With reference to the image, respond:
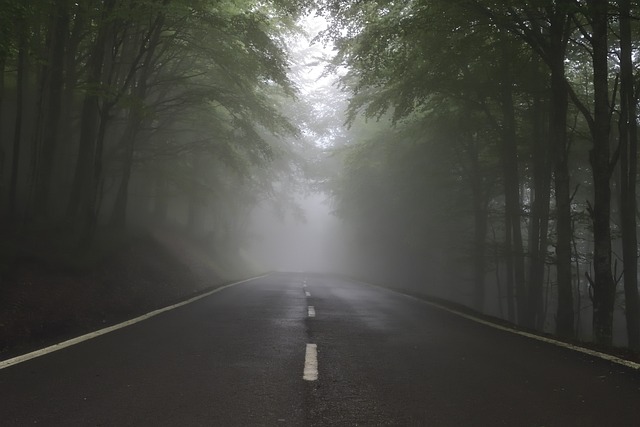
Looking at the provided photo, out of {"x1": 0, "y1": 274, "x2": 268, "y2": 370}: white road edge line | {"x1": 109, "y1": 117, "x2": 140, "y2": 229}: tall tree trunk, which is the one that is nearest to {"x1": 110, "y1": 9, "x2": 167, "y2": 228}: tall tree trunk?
{"x1": 109, "y1": 117, "x2": 140, "y2": 229}: tall tree trunk

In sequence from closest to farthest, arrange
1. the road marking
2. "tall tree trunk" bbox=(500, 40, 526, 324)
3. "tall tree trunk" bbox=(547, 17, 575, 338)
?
the road marking, "tall tree trunk" bbox=(547, 17, 575, 338), "tall tree trunk" bbox=(500, 40, 526, 324)

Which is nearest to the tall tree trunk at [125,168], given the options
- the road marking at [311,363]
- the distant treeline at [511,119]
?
the distant treeline at [511,119]

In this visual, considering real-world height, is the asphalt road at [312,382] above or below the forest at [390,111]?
below

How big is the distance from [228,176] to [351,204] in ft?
27.1

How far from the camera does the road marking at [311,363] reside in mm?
5488

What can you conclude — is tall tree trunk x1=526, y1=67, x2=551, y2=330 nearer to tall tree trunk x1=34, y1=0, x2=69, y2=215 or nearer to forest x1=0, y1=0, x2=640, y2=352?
forest x1=0, y1=0, x2=640, y2=352

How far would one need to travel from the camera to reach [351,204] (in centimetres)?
3334

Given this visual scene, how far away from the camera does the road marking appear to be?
549cm

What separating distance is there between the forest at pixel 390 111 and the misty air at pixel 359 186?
9 cm

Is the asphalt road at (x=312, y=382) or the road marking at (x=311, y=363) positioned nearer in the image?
the asphalt road at (x=312, y=382)

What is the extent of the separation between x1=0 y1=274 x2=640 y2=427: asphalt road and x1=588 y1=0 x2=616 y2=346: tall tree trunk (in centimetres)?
264

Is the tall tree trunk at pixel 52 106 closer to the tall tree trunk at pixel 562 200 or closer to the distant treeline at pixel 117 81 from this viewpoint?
the distant treeline at pixel 117 81

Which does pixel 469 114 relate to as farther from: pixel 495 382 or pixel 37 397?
pixel 37 397

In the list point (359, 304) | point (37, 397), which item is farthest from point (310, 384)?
point (359, 304)
